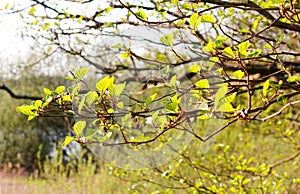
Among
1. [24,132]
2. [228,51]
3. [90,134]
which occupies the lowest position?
[24,132]

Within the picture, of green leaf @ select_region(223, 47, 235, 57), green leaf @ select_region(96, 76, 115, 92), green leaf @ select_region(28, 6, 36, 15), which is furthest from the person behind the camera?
green leaf @ select_region(28, 6, 36, 15)

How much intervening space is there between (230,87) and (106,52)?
175 centimetres

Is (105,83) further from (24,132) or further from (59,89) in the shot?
(24,132)

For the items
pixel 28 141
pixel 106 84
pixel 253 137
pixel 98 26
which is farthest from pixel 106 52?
pixel 28 141

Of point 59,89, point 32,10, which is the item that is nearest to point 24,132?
point 32,10

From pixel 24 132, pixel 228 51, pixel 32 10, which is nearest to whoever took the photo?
pixel 228 51

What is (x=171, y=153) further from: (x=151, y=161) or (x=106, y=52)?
(x=106, y=52)

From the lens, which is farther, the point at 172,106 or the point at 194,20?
the point at 194,20

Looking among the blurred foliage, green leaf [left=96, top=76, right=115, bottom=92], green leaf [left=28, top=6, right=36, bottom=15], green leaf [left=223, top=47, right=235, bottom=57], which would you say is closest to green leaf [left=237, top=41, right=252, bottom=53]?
green leaf [left=223, top=47, right=235, bottom=57]

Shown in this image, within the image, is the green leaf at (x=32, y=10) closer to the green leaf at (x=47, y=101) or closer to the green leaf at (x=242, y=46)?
the green leaf at (x=47, y=101)

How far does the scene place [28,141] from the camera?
465 inches

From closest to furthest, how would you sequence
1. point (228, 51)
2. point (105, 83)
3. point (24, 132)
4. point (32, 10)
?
point (105, 83) → point (228, 51) → point (32, 10) → point (24, 132)

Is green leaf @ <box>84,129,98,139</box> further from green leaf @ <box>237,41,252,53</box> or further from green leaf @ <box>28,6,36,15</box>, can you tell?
green leaf @ <box>28,6,36,15</box>

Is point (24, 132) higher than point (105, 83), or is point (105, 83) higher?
point (105, 83)
